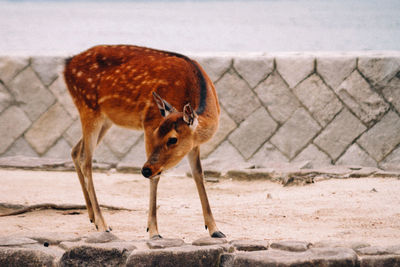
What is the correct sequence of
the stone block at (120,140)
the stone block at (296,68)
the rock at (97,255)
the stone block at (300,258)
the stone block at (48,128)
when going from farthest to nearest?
the stone block at (48,128) < the stone block at (120,140) < the stone block at (296,68) < the rock at (97,255) < the stone block at (300,258)

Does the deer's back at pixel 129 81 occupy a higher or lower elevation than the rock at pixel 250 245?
higher

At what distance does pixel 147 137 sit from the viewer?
11.4ft

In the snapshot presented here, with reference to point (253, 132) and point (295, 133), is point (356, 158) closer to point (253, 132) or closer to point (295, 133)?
point (295, 133)

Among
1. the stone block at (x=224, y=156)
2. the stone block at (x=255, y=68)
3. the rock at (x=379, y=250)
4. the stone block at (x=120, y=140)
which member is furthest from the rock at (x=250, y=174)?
the rock at (x=379, y=250)

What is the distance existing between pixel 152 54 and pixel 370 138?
2.74 metres

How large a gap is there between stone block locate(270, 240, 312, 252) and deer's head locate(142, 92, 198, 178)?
0.63 meters

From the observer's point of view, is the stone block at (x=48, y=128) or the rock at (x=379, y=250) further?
the stone block at (x=48, y=128)

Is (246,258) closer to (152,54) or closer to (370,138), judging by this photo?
(152,54)

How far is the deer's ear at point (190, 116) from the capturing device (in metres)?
3.21

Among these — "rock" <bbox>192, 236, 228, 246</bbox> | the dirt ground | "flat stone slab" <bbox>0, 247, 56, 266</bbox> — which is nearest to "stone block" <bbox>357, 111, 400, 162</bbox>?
the dirt ground

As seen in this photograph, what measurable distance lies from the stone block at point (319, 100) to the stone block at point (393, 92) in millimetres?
422

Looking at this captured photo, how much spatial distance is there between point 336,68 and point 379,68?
371 mm

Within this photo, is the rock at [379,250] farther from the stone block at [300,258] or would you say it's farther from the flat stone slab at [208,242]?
the flat stone slab at [208,242]

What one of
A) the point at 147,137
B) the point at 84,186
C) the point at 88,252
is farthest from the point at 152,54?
the point at 88,252
